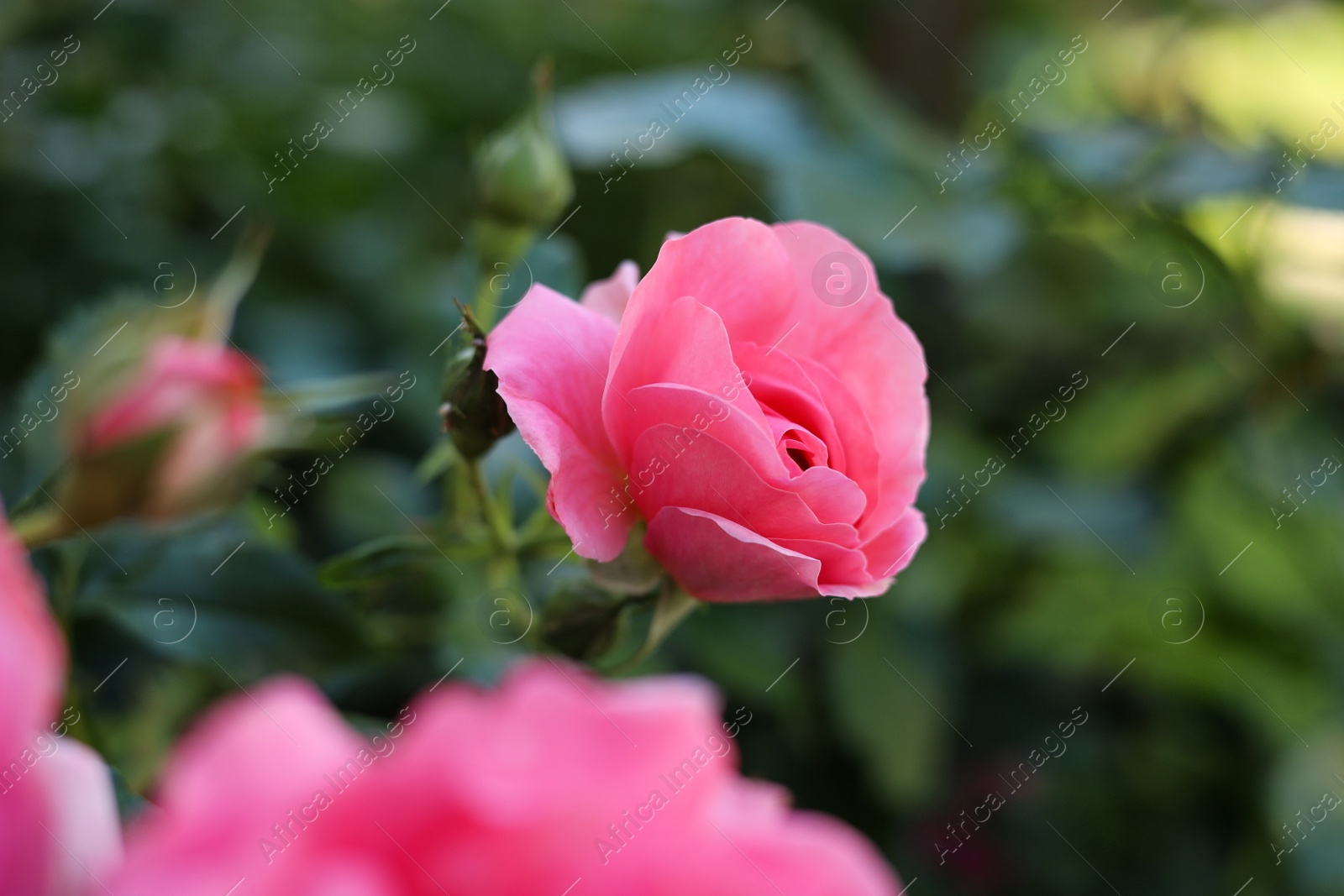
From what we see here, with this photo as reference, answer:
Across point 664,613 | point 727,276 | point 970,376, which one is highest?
point 727,276

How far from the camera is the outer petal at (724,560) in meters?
0.31

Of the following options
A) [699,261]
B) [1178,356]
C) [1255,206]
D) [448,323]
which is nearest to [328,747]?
[699,261]

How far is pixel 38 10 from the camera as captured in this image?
93cm

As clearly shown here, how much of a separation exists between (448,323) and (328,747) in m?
0.38

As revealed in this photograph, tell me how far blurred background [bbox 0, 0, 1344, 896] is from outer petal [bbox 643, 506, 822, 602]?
0.27 metres

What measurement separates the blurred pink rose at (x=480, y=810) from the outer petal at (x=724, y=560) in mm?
111

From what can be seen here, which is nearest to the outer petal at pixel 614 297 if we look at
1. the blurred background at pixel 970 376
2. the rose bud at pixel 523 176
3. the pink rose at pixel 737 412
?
the pink rose at pixel 737 412

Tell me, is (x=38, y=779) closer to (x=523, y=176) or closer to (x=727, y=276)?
(x=727, y=276)

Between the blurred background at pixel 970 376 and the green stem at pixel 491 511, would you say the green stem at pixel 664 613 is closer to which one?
the green stem at pixel 491 511

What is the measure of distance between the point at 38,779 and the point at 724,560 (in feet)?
0.58

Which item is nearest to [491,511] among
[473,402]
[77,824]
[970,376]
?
[473,402]

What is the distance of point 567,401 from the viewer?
33 cm

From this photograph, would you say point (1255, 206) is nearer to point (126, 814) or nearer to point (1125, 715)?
point (1125, 715)

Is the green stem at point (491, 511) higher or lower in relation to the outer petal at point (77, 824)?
lower
